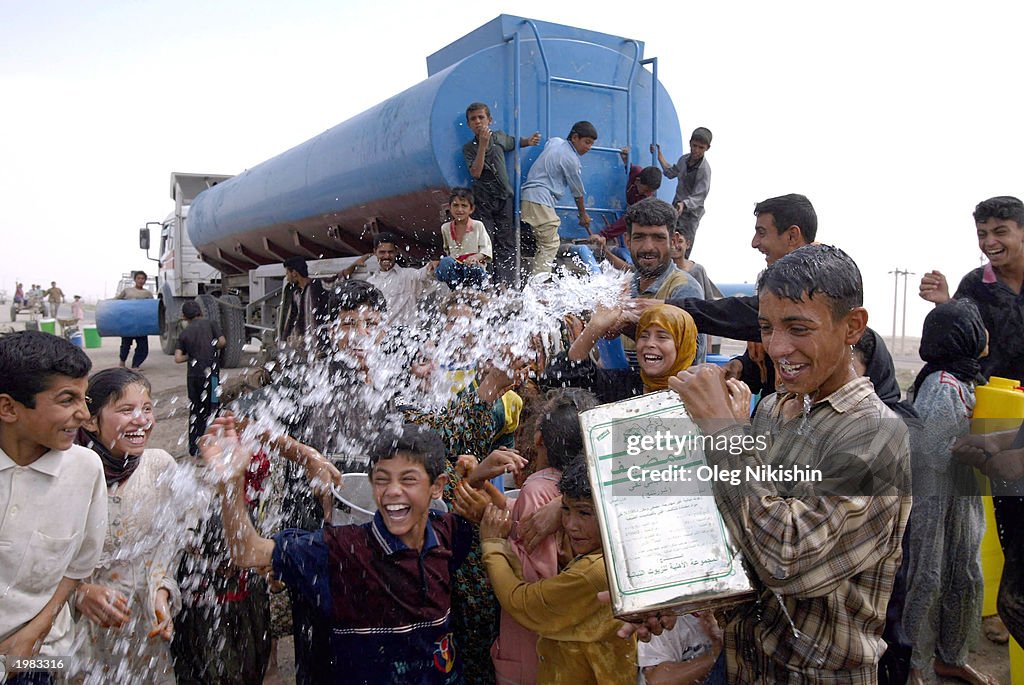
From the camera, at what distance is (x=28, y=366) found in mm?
1965

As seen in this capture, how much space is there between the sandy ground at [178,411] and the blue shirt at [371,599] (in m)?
1.14

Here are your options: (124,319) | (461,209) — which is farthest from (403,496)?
(124,319)

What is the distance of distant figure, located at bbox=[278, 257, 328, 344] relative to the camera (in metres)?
5.51

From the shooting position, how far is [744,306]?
2.98 metres

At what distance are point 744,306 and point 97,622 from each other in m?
2.51

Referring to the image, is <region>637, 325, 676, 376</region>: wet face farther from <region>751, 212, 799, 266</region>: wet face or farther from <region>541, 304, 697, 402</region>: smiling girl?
<region>751, 212, 799, 266</region>: wet face

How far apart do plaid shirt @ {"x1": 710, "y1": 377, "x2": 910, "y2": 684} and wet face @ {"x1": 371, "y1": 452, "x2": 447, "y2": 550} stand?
1010mm

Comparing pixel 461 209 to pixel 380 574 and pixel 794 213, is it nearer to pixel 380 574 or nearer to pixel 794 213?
pixel 794 213

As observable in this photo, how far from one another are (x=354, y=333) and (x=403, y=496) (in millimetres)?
1272

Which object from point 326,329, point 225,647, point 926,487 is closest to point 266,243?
point 326,329

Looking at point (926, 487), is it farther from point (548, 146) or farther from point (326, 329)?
point (548, 146)

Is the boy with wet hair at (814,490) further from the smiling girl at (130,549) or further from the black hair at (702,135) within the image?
the black hair at (702,135)

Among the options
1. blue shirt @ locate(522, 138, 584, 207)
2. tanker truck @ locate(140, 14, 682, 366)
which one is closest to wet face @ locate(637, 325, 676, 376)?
blue shirt @ locate(522, 138, 584, 207)

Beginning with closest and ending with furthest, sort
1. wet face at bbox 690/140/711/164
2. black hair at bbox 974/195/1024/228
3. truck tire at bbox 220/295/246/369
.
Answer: black hair at bbox 974/195/1024/228 < wet face at bbox 690/140/711/164 < truck tire at bbox 220/295/246/369
